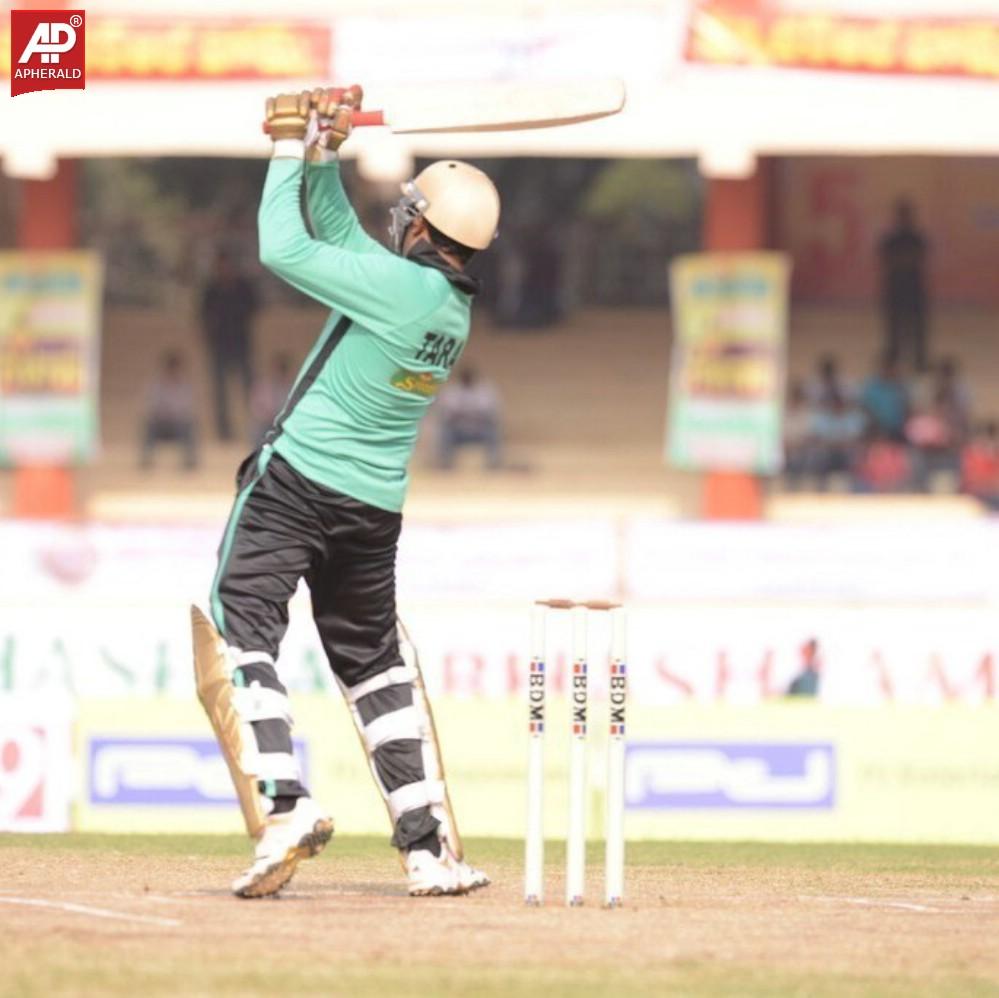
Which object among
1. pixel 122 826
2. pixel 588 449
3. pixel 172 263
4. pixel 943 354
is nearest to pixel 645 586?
pixel 588 449

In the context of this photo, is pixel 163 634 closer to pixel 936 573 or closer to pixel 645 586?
pixel 645 586

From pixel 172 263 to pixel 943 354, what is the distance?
42.6 feet

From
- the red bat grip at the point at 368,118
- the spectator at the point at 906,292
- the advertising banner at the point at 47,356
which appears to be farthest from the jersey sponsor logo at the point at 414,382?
the spectator at the point at 906,292

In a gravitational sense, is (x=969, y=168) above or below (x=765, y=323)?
above

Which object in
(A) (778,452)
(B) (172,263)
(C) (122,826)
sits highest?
(B) (172,263)

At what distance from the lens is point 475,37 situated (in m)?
24.6

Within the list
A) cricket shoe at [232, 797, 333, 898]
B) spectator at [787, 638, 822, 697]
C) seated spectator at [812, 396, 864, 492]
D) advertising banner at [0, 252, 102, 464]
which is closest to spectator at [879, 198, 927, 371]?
seated spectator at [812, 396, 864, 492]

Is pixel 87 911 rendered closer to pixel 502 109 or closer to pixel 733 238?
pixel 502 109

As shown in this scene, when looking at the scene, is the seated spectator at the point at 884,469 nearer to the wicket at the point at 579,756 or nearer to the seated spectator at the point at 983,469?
the seated spectator at the point at 983,469

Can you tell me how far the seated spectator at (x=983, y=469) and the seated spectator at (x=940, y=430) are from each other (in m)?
0.26

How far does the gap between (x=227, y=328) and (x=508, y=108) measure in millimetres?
20476

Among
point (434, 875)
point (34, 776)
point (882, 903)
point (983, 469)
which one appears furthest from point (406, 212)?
point (983, 469)

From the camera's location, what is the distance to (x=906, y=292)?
2958cm

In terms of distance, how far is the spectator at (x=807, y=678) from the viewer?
64.9 ft
